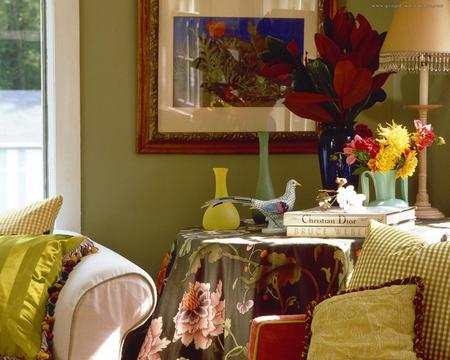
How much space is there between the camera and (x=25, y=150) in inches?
143

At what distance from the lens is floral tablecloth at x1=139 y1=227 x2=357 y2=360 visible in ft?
8.98

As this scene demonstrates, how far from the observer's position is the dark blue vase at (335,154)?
3.10 m

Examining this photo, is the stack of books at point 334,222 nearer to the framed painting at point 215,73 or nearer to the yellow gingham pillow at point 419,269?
the yellow gingham pillow at point 419,269

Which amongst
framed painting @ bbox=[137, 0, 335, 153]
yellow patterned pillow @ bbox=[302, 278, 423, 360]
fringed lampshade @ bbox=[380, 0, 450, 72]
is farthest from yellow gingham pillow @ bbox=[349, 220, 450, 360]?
framed painting @ bbox=[137, 0, 335, 153]

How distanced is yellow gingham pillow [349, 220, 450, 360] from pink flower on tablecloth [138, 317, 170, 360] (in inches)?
30.8

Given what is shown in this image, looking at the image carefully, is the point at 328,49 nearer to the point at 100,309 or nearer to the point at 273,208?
the point at 273,208

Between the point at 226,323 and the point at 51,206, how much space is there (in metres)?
0.71

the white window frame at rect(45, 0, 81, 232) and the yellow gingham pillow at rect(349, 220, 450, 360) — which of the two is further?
the white window frame at rect(45, 0, 81, 232)

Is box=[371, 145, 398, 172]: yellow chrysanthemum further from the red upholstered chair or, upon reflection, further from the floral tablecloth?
the red upholstered chair

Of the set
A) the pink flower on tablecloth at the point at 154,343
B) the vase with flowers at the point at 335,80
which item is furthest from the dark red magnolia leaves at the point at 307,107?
the pink flower on tablecloth at the point at 154,343

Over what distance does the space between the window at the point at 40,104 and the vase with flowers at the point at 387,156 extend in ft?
3.74

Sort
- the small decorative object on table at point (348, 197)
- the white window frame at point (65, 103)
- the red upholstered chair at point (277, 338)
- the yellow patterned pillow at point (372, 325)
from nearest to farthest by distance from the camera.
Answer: the yellow patterned pillow at point (372, 325) < the red upholstered chair at point (277, 338) < the small decorative object on table at point (348, 197) < the white window frame at point (65, 103)

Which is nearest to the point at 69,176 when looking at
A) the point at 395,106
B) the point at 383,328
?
the point at 395,106

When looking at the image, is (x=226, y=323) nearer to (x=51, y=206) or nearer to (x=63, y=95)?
(x=51, y=206)
